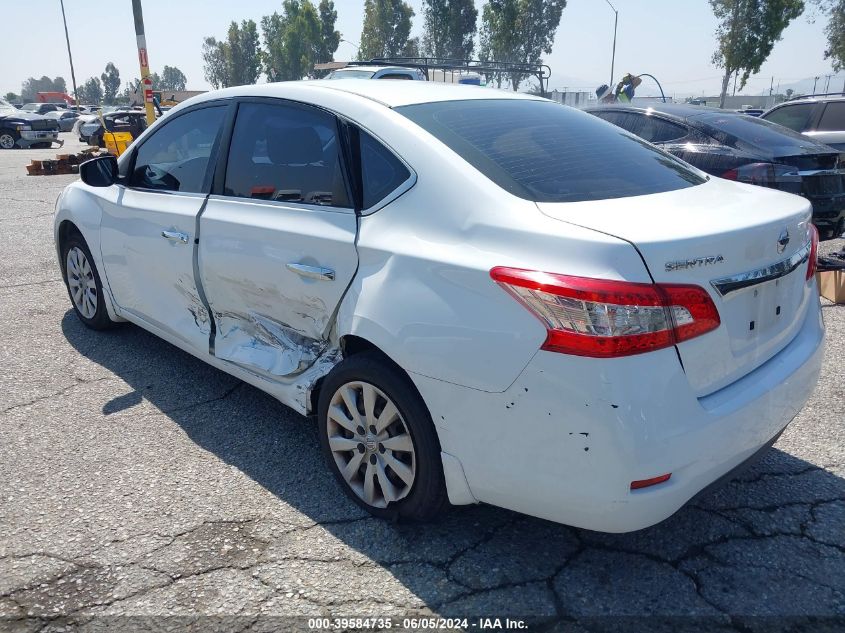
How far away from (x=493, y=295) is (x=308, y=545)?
1.26m

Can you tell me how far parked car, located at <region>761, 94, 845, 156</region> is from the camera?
9339mm

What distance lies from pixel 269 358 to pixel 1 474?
1.35 meters

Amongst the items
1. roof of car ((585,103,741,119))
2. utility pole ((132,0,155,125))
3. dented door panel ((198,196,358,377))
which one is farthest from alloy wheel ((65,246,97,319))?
utility pole ((132,0,155,125))

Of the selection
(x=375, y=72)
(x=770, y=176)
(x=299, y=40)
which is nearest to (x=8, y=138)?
(x=375, y=72)

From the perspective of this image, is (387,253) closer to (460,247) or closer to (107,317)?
(460,247)

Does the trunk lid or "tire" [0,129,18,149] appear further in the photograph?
"tire" [0,129,18,149]

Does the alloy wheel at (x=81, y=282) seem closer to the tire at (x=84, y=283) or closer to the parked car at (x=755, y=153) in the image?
the tire at (x=84, y=283)

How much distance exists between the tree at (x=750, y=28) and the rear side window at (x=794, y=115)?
33382 millimetres

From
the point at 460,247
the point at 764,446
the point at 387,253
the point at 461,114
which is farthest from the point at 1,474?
the point at 764,446

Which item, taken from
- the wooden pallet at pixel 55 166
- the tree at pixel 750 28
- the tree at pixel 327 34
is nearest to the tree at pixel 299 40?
the tree at pixel 327 34

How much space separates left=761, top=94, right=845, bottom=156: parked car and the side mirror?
28.9 ft

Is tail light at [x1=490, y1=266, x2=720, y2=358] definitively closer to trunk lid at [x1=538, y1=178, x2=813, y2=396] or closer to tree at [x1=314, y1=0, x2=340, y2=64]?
trunk lid at [x1=538, y1=178, x2=813, y2=396]

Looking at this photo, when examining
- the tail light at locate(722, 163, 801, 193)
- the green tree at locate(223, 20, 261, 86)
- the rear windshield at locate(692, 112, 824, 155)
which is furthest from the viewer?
the green tree at locate(223, 20, 261, 86)

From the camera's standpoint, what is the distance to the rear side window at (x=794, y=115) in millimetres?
9875
